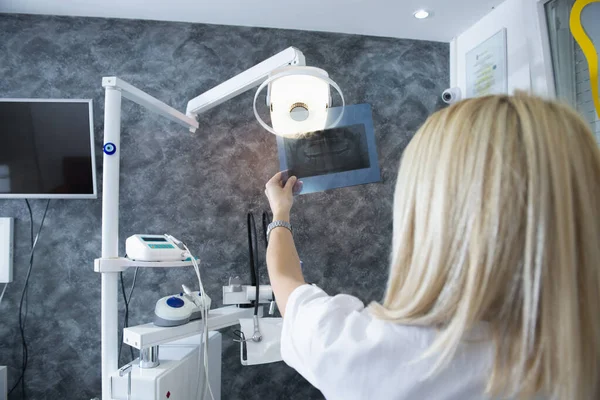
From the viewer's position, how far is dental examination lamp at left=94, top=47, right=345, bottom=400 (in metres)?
1.15

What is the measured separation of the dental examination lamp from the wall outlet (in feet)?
2.42

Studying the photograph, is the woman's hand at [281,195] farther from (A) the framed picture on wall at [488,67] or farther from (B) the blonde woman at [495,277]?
(A) the framed picture on wall at [488,67]

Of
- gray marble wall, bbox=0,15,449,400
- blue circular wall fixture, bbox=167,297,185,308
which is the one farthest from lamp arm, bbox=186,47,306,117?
blue circular wall fixture, bbox=167,297,185,308

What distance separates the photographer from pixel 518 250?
54 centimetres

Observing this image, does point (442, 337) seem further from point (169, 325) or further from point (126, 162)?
point (126, 162)

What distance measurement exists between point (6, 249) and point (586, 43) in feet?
7.71

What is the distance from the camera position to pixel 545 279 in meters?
0.52

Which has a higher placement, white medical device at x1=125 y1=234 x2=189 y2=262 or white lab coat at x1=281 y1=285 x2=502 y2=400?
white medical device at x1=125 y1=234 x2=189 y2=262

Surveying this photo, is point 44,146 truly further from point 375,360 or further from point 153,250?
point 375,360

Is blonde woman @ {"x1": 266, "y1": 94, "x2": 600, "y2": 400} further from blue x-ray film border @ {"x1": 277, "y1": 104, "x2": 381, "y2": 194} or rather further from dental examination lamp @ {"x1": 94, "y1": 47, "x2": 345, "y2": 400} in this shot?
blue x-ray film border @ {"x1": 277, "y1": 104, "x2": 381, "y2": 194}

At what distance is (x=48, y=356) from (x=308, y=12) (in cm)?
185

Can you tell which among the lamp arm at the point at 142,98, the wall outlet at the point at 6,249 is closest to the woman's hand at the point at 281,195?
the lamp arm at the point at 142,98

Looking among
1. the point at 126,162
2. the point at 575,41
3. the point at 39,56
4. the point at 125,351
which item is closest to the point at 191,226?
the point at 126,162

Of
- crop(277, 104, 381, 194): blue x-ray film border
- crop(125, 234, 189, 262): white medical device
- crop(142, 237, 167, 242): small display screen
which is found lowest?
crop(125, 234, 189, 262): white medical device
